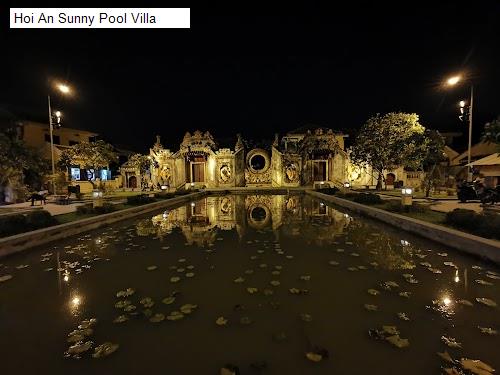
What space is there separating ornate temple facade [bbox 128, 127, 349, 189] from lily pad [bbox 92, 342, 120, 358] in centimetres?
3004

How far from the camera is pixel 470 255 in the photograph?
5.96 m

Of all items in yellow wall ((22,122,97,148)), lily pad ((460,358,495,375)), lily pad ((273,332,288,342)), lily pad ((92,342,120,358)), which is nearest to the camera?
lily pad ((460,358,495,375))

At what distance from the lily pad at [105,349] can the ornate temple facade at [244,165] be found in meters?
30.0

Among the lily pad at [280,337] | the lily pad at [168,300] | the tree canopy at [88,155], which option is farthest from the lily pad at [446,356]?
the tree canopy at [88,155]

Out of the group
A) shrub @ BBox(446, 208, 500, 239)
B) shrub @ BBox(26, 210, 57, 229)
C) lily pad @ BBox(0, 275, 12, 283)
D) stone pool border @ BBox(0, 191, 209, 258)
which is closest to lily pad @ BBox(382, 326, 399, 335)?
shrub @ BBox(446, 208, 500, 239)

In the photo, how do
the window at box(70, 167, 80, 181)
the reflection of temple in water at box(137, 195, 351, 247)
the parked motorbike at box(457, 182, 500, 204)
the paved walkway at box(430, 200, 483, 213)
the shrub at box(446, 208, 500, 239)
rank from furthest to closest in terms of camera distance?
the window at box(70, 167, 80, 181), the parked motorbike at box(457, 182, 500, 204), the paved walkway at box(430, 200, 483, 213), the reflection of temple in water at box(137, 195, 351, 247), the shrub at box(446, 208, 500, 239)

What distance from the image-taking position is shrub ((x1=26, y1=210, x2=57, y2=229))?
7961 mm

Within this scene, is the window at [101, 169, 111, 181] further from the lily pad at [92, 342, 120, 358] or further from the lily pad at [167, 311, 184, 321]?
the lily pad at [92, 342, 120, 358]

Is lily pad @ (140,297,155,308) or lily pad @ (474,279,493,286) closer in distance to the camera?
lily pad @ (140,297,155,308)

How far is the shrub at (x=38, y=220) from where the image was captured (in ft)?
26.1

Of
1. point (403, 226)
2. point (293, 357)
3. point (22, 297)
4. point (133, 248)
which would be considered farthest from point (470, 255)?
point (22, 297)

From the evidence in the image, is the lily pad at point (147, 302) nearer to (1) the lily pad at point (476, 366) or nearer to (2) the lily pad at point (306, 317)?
(2) the lily pad at point (306, 317)

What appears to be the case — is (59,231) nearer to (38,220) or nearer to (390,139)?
(38,220)

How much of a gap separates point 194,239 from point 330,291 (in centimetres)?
486
